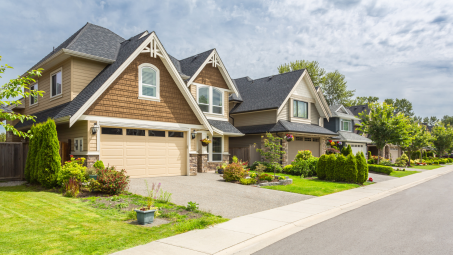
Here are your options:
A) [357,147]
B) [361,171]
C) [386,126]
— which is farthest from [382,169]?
[357,147]

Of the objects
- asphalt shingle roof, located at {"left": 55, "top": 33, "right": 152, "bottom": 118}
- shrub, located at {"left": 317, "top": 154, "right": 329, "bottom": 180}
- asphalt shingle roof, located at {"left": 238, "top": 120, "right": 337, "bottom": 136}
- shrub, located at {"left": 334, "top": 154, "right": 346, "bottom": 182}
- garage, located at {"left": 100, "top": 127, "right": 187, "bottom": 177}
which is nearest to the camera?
asphalt shingle roof, located at {"left": 55, "top": 33, "right": 152, "bottom": 118}

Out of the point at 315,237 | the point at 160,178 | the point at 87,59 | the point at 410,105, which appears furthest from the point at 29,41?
the point at 410,105

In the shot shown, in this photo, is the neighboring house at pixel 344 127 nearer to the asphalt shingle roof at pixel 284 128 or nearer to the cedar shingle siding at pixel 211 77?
the asphalt shingle roof at pixel 284 128

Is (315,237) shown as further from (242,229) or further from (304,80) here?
(304,80)

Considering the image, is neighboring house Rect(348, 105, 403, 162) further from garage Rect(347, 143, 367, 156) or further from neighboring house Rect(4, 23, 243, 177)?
neighboring house Rect(4, 23, 243, 177)

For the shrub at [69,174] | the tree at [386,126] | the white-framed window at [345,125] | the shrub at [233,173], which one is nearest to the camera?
the shrub at [69,174]

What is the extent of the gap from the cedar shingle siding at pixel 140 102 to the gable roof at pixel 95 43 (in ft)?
6.59

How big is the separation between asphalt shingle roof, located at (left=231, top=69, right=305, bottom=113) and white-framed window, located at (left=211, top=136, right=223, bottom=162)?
5429 mm

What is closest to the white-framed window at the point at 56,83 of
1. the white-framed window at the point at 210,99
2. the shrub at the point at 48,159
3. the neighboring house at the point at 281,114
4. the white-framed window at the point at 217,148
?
the shrub at the point at 48,159

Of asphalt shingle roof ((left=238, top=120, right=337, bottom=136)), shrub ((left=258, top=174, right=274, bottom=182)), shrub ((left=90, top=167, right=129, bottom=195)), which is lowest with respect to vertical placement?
shrub ((left=258, top=174, right=274, bottom=182))

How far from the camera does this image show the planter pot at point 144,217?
7.79 metres

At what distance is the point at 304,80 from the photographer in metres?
27.9

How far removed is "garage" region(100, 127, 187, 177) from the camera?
1486cm

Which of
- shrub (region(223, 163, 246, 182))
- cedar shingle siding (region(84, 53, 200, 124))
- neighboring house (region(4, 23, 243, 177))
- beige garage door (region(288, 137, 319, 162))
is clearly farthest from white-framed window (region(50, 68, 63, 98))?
beige garage door (region(288, 137, 319, 162))
